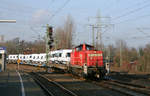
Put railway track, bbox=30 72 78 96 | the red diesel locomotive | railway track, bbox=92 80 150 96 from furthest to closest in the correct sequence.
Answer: the red diesel locomotive
railway track, bbox=30 72 78 96
railway track, bbox=92 80 150 96

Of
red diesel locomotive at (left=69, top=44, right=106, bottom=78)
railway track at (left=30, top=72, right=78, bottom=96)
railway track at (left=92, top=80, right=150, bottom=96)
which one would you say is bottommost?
railway track at (left=30, top=72, right=78, bottom=96)

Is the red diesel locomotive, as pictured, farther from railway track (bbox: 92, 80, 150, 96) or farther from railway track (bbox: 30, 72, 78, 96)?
railway track (bbox: 92, 80, 150, 96)

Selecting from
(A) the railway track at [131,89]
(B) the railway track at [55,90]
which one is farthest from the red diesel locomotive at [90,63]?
(A) the railway track at [131,89]

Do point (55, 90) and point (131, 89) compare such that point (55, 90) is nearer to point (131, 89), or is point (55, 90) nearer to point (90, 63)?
point (131, 89)

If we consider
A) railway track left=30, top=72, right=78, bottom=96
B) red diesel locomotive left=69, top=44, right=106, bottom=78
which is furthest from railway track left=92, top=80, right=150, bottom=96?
red diesel locomotive left=69, top=44, right=106, bottom=78

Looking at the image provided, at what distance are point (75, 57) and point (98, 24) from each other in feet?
45.2

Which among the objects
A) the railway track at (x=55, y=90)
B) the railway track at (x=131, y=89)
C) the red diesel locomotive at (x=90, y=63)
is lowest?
the railway track at (x=55, y=90)

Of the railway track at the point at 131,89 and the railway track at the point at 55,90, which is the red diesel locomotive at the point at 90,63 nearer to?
the railway track at the point at 55,90

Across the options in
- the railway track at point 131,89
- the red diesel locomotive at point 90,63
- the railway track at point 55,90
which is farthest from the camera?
the red diesel locomotive at point 90,63

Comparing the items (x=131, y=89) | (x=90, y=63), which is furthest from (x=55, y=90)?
(x=90, y=63)

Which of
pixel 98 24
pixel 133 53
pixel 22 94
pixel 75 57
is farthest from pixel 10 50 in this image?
pixel 22 94

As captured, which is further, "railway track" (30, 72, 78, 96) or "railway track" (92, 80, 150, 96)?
"railway track" (30, 72, 78, 96)

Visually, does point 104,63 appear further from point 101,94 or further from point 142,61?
point 142,61

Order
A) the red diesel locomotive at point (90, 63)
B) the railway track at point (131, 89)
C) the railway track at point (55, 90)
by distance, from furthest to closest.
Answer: the red diesel locomotive at point (90, 63) → the railway track at point (55, 90) → the railway track at point (131, 89)
